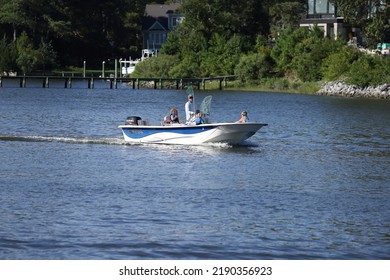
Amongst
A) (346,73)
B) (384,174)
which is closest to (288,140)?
(384,174)

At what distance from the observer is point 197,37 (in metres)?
120

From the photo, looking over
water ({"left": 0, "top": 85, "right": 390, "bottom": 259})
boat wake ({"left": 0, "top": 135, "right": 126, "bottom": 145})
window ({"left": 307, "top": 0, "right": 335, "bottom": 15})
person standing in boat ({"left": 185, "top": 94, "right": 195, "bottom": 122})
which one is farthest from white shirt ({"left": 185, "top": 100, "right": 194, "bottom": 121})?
window ({"left": 307, "top": 0, "right": 335, "bottom": 15})

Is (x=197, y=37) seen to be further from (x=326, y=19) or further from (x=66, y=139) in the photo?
(x=66, y=139)

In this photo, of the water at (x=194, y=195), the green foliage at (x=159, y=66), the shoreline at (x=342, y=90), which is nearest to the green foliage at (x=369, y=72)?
the shoreline at (x=342, y=90)

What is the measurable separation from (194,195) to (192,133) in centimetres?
1264

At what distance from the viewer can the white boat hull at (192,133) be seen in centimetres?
4344

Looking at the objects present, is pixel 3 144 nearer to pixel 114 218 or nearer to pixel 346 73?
pixel 114 218

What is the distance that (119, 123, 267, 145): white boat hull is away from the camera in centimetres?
4344

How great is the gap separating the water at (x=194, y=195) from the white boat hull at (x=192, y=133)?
0.49 metres

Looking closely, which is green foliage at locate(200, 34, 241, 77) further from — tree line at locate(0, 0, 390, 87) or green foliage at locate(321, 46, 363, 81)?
green foliage at locate(321, 46, 363, 81)

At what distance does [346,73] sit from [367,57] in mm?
2588

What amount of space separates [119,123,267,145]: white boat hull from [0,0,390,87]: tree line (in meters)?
52.2

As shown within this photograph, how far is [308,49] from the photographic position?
4055 inches
